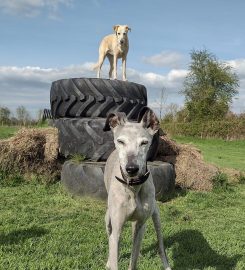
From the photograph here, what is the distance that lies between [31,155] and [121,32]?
330cm

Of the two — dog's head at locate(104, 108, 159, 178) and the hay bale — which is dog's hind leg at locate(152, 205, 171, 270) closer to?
dog's head at locate(104, 108, 159, 178)

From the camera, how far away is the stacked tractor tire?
7605mm

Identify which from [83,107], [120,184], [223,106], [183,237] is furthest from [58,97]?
[223,106]

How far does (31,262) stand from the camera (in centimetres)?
447

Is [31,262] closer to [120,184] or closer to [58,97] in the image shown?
[120,184]

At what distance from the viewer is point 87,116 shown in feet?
28.0

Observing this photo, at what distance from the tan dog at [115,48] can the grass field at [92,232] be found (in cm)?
317

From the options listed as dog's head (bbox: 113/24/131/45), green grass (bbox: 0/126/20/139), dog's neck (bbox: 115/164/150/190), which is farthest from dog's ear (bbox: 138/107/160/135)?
green grass (bbox: 0/126/20/139)

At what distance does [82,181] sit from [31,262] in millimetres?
3057

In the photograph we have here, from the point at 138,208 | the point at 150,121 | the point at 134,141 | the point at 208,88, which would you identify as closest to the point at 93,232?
the point at 138,208

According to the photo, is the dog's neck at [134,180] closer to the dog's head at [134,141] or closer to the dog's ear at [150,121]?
the dog's head at [134,141]

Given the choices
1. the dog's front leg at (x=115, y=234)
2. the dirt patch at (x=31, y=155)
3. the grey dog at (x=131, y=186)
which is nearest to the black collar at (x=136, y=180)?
the grey dog at (x=131, y=186)

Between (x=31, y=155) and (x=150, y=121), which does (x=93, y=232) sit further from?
(x=31, y=155)

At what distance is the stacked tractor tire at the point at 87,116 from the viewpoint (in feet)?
25.0
